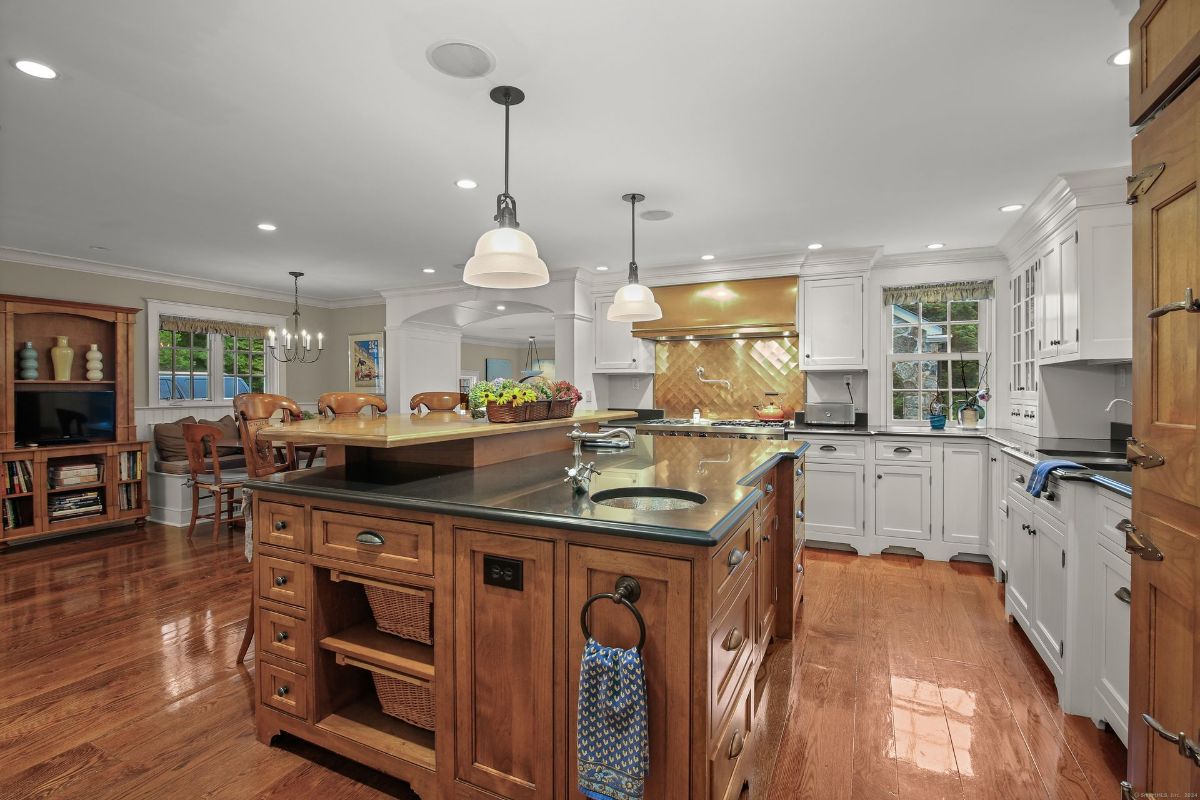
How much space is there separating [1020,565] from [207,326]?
25.2 ft

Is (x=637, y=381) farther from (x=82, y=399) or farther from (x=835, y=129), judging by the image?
(x=82, y=399)

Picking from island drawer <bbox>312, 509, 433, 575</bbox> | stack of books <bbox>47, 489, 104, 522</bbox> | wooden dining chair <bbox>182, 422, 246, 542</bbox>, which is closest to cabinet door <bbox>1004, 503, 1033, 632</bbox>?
island drawer <bbox>312, 509, 433, 575</bbox>

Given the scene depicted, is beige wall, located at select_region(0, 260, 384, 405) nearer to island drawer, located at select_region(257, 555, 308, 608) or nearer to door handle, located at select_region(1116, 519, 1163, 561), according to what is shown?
island drawer, located at select_region(257, 555, 308, 608)

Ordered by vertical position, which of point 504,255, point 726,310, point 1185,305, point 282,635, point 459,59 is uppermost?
point 459,59

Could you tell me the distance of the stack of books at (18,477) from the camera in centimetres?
475

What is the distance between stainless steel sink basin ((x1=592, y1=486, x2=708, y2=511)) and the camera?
1947 mm

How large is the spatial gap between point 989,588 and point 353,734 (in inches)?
155

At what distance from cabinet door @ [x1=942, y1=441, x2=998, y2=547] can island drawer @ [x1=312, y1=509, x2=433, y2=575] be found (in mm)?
4182

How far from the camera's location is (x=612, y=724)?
1.42 meters

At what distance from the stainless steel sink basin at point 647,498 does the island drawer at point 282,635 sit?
44.0 inches

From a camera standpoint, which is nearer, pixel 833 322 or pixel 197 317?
pixel 833 322

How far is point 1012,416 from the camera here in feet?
15.1

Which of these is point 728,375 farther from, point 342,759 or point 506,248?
point 342,759

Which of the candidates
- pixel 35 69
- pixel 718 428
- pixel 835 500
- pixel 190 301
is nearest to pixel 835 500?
pixel 835 500
